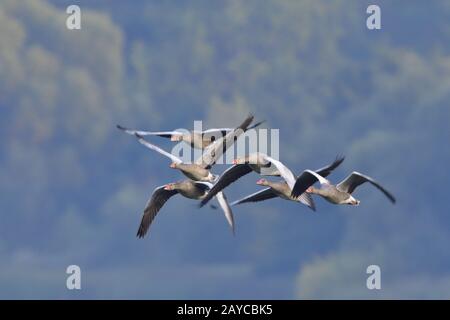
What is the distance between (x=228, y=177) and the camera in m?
46.6

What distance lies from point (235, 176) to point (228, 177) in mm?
369

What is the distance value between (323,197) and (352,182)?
35.6 inches

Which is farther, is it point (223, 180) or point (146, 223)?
point (146, 223)

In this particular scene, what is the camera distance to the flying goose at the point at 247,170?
45750mm

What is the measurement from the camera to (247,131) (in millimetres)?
46531

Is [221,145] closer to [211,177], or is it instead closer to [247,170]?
[211,177]

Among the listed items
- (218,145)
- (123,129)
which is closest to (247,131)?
(218,145)

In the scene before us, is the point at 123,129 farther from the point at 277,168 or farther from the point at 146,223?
the point at 277,168

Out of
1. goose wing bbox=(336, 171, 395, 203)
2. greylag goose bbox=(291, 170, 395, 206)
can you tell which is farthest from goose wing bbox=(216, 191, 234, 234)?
goose wing bbox=(336, 171, 395, 203)

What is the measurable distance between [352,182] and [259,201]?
372 centimetres

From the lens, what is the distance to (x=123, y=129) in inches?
1941

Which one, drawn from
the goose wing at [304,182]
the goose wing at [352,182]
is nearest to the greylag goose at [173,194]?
the goose wing at [304,182]

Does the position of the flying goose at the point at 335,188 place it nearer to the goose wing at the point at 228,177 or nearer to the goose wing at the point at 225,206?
the goose wing at the point at 228,177

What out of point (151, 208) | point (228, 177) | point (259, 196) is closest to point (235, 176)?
point (228, 177)
